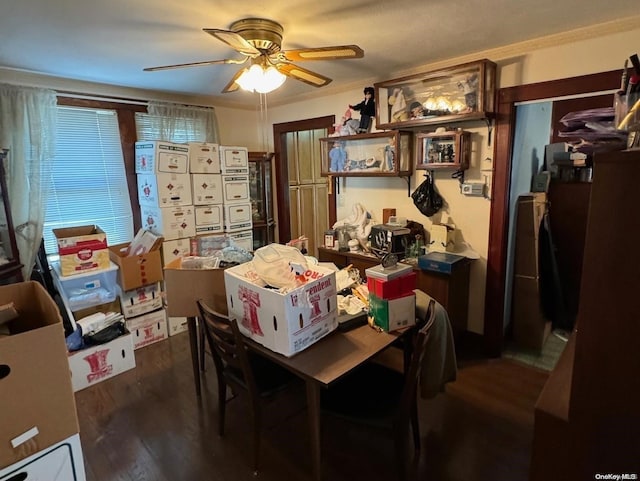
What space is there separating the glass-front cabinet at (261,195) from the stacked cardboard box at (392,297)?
2.83 m

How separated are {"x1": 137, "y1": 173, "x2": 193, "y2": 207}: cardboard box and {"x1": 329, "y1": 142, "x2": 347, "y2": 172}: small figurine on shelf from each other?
54.4 inches

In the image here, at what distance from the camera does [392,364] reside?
9.32 feet

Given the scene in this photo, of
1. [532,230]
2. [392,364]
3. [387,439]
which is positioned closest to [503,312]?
[532,230]

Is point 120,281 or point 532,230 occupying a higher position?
point 532,230

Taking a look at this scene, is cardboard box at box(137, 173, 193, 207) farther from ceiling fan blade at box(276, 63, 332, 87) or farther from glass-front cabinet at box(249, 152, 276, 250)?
ceiling fan blade at box(276, 63, 332, 87)

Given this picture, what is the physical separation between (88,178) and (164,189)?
70 cm

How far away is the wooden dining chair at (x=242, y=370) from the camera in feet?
5.66

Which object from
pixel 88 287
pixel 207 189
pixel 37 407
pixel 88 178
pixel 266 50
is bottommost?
pixel 88 287

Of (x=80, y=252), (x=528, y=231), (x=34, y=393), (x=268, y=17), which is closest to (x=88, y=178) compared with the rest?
(x=80, y=252)

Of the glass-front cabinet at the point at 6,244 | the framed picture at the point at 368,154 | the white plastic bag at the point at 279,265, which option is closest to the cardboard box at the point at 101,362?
the glass-front cabinet at the point at 6,244

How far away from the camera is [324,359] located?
5.09 feet

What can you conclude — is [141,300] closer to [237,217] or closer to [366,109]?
[237,217]

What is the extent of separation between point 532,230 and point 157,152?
3263mm

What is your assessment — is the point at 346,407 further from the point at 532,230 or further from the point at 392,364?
the point at 532,230
